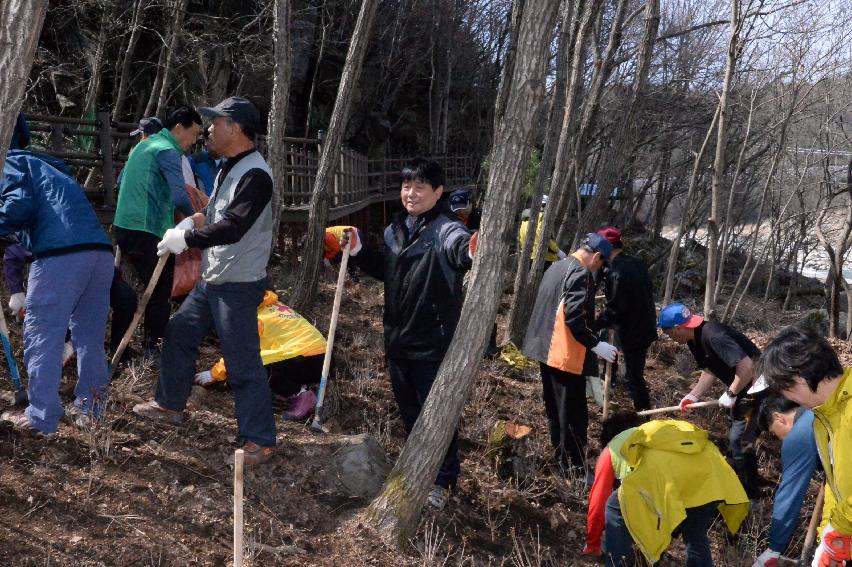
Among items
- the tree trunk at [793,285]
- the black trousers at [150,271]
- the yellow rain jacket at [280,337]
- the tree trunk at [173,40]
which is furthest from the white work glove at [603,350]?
the tree trunk at [793,285]

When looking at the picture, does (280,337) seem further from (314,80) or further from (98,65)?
(314,80)

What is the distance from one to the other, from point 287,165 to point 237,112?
22.3 feet

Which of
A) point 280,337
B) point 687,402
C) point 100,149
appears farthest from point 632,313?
point 100,149

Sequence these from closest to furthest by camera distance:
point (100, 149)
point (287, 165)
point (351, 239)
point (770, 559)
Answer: point (770, 559) → point (351, 239) → point (100, 149) → point (287, 165)

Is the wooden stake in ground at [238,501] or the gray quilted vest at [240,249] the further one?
the gray quilted vest at [240,249]

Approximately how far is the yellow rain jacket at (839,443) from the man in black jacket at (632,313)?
10.4ft

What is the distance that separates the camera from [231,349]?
3.80 metres

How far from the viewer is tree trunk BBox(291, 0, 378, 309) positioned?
646 centimetres

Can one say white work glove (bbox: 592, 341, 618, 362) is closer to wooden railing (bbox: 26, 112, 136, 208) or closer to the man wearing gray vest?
the man wearing gray vest

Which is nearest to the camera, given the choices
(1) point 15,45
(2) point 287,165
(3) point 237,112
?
(1) point 15,45

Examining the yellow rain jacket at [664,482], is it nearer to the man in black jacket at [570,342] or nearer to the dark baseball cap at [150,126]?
the man in black jacket at [570,342]

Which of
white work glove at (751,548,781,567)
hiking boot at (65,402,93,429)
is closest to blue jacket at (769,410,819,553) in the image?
white work glove at (751,548,781,567)

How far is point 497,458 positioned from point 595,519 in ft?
4.02

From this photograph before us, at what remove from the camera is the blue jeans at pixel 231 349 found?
3.81 meters
